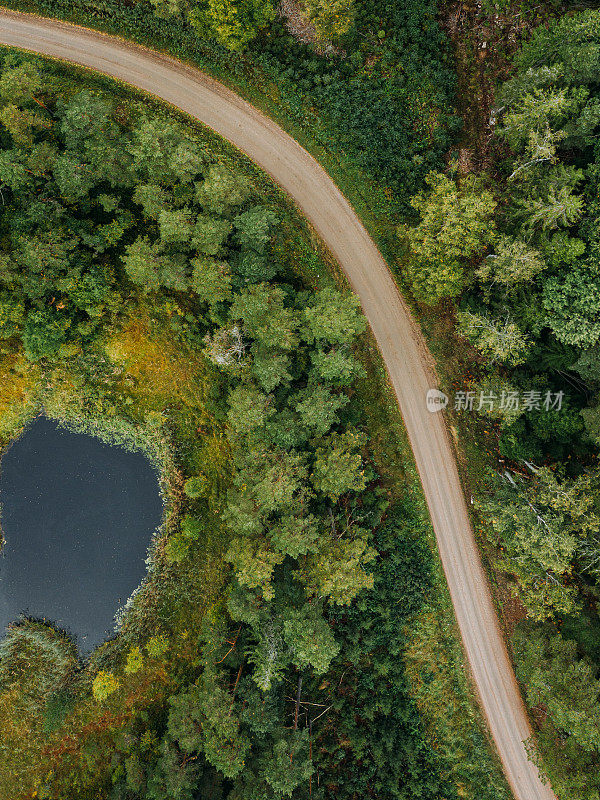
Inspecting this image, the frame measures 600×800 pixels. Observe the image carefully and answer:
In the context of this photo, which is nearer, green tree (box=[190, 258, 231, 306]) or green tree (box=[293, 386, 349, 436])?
green tree (box=[293, 386, 349, 436])

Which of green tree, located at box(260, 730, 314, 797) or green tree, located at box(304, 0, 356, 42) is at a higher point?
green tree, located at box(304, 0, 356, 42)

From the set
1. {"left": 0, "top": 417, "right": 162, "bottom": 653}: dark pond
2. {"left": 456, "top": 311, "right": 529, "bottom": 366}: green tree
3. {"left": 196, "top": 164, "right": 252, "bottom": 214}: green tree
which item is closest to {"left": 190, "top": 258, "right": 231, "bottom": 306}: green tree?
{"left": 196, "top": 164, "right": 252, "bottom": 214}: green tree

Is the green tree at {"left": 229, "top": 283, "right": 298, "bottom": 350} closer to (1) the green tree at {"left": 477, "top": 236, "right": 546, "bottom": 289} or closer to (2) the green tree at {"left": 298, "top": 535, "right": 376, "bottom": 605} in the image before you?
(1) the green tree at {"left": 477, "top": 236, "right": 546, "bottom": 289}

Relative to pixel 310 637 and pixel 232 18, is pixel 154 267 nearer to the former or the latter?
pixel 232 18

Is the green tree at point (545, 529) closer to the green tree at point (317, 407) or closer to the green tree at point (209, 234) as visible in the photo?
the green tree at point (317, 407)

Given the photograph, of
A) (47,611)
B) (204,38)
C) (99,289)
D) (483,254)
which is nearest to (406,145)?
(483,254)

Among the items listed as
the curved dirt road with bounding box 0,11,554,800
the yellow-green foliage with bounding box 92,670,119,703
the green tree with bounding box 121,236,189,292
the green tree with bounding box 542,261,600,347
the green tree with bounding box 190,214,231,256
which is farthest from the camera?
the yellow-green foliage with bounding box 92,670,119,703
